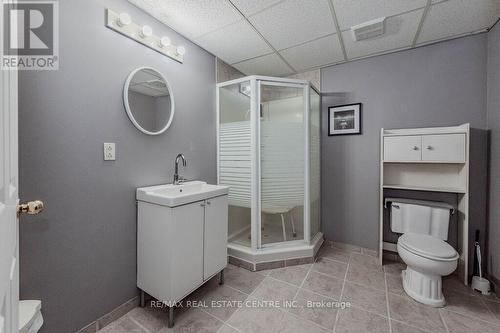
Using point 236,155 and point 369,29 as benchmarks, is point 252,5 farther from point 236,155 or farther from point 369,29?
point 236,155

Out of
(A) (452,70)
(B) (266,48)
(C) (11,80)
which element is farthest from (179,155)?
(A) (452,70)

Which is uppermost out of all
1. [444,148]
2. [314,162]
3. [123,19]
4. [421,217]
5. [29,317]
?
[123,19]

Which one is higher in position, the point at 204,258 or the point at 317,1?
the point at 317,1

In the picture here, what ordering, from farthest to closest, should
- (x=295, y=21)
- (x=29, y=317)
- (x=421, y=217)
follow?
(x=421, y=217), (x=295, y=21), (x=29, y=317)

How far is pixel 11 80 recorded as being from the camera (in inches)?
25.4

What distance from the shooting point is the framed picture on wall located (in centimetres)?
248

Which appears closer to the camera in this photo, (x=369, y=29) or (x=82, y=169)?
(x=82, y=169)

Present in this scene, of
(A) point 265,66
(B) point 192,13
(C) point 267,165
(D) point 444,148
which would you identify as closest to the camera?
(B) point 192,13

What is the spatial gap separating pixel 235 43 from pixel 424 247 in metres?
2.43

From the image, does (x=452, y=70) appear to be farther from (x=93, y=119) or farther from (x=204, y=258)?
(x=93, y=119)

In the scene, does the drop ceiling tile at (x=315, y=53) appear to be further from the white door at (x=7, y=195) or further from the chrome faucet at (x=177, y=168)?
the white door at (x=7, y=195)

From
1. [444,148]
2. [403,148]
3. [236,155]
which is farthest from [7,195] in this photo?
[444,148]

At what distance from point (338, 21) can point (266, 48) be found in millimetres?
721

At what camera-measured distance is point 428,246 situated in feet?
5.59
